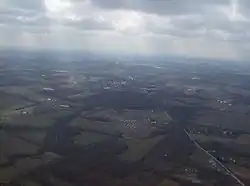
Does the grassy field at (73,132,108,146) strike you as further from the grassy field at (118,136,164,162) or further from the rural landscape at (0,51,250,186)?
the grassy field at (118,136,164,162)

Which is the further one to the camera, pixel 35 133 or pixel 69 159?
pixel 35 133

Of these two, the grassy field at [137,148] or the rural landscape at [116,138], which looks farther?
the grassy field at [137,148]

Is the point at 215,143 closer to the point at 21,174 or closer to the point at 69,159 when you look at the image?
the point at 69,159

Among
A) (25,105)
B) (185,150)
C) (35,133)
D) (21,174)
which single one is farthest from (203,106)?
(21,174)

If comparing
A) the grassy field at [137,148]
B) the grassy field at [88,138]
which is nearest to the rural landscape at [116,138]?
the grassy field at [88,138]

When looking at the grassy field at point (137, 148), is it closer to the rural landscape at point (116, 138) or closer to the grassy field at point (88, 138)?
the rural landscape at point (116, 138)

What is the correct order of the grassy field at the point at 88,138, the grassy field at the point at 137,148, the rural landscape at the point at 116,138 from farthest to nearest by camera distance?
the grassy field at the point at 88,138 → the grassy field at the point at 137,148 → the rural landscape at the point at 116,138

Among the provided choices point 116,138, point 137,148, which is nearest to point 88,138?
point 116,138

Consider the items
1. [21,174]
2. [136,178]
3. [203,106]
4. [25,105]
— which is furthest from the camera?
[203,106]
